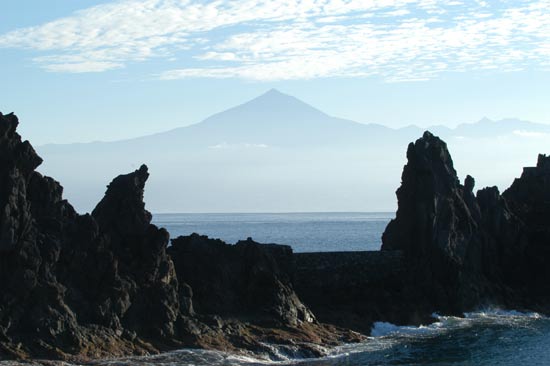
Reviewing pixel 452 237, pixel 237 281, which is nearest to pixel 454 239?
pixel 452 237

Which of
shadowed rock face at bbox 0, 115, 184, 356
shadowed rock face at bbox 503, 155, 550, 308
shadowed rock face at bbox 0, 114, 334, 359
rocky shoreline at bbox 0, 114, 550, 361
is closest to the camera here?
shadowed rock face at bbox 0, 115, 184, 356

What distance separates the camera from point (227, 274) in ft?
227

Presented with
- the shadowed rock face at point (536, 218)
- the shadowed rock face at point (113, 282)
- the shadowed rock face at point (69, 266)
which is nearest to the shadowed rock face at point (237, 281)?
the shadowed rock face at point (113, 282)

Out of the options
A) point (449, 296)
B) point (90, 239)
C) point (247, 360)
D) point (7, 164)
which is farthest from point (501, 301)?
point (7, 164)

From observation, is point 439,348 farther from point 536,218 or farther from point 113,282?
point 536,218

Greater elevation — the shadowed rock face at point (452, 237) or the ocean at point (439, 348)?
the shadowed rock face at point (452, 237)

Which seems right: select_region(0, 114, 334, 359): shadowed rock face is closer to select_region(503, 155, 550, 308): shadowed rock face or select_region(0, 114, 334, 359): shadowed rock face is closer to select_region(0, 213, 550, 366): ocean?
select_region(0, 213, 550, 366): ocean

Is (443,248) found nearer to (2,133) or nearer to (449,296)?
(449,296)

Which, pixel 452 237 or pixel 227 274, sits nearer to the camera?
pixel 227 274

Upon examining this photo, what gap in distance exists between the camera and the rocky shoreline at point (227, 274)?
186ft

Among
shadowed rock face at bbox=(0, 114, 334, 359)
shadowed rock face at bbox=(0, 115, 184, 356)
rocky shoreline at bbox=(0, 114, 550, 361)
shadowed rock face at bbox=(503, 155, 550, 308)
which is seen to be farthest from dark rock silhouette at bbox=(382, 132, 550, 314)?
shadowed rock face at bbox=(0, 115, 184, 356)

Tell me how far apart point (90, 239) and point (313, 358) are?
15211 mm

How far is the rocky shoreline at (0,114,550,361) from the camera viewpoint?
186ft

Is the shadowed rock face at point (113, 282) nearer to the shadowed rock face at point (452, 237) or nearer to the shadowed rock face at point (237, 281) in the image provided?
the shadowed rock face at point (237, 281)
